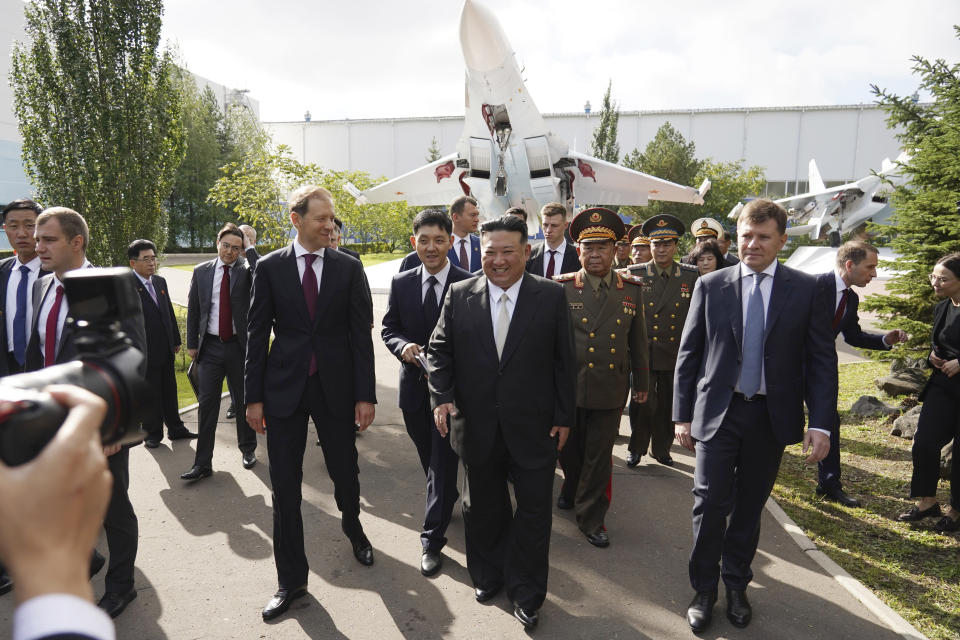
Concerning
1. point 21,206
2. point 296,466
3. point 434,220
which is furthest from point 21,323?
point 434,220

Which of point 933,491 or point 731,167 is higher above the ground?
point 731,167

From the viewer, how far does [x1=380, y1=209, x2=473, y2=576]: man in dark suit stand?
3848 mm

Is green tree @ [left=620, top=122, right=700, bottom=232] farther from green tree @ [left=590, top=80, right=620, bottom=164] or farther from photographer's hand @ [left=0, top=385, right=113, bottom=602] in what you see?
Result: photographer's hand @ [left=0, top=385, right=113, bottom=602]

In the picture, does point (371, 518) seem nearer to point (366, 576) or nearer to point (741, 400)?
point (366, 576)

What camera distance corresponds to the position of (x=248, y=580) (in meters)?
3.56

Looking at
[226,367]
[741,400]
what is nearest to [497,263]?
[741,400]

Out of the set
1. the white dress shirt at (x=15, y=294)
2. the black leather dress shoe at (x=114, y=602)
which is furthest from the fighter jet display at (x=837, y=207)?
the black leather dress shoe at (x=114, y=602)

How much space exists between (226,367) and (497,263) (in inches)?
144

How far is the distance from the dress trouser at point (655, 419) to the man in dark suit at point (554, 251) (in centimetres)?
144

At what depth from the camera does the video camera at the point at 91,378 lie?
0.81 meters

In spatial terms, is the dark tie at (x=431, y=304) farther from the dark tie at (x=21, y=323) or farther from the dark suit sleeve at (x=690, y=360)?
the dark tie at (x=21, y=323)

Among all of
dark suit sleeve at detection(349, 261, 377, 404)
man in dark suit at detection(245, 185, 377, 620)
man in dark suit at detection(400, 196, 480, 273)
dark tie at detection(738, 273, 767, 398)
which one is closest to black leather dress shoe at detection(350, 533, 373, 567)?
man in dark suit at detection(245, 185, 377, 620)

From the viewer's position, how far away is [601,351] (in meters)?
4.20

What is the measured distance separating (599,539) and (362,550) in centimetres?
171
